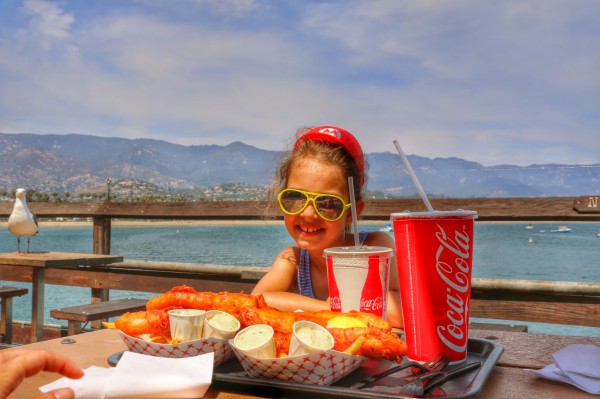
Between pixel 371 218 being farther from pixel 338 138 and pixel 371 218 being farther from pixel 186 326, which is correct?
pixel 186 326

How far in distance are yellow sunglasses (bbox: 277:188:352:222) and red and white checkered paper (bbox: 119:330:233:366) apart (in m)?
0.88

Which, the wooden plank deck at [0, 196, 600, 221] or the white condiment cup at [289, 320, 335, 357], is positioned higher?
the wooden plank deck at [0, 196, 600, 221]

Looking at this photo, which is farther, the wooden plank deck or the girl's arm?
the wooden plank deck

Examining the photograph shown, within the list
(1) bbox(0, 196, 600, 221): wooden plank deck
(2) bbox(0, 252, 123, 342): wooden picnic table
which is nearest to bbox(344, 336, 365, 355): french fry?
(1) bbox(0, 196, 600, 221): wooden plank deck

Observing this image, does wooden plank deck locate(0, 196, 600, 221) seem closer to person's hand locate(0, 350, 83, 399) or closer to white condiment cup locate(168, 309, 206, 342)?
white condiment cup locate(168, 309, 206, 342)

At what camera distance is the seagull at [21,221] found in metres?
4.58

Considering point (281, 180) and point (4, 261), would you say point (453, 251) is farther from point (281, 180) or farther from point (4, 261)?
point (4, 261)

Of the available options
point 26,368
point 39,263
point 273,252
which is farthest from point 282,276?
point 273,252

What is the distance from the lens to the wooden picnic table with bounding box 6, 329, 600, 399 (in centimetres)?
85

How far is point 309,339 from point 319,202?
0.96 metres

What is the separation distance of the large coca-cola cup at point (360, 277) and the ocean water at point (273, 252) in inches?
185

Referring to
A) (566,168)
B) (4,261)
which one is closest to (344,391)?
(4,261)

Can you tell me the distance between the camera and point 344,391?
80 cm

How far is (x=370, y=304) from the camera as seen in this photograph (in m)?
1.19
